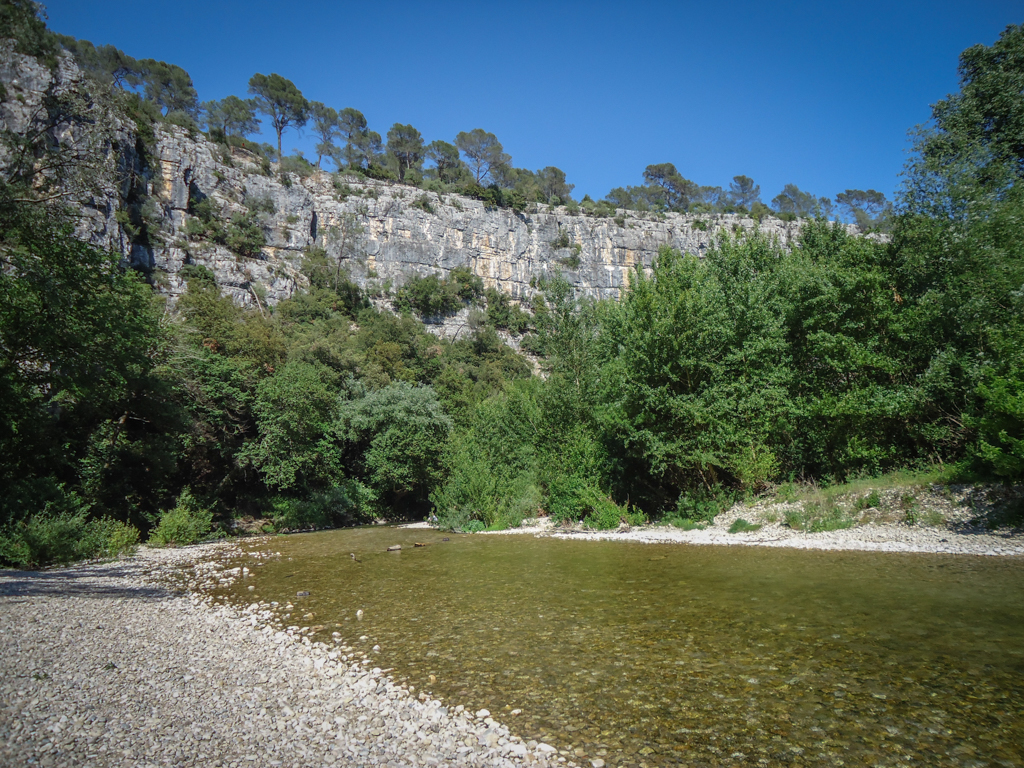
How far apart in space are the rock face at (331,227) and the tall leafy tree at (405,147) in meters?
16.1

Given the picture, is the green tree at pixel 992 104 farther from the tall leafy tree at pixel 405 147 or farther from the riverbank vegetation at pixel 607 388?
the tall leafy tree at pixel 405 147

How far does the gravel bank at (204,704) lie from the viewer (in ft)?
12.3

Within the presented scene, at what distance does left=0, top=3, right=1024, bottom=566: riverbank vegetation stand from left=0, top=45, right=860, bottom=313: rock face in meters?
17.9

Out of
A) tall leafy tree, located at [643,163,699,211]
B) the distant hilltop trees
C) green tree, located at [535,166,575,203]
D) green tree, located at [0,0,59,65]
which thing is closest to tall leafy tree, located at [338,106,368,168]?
the distant hilltop trees

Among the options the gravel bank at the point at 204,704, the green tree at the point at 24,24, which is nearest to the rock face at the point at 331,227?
the green tree at the point at 24,24

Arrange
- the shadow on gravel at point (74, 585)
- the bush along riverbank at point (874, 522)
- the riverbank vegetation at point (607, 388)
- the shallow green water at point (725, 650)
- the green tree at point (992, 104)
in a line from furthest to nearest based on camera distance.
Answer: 1. the green tree at point (992, 104)
2. the riverbank vegetation at point (607, 388)
3. the bush along riverbank at point (874, 522)
4. the shadow on gravel at point (74, 585)
5. the shallow green water at point (725, 650)

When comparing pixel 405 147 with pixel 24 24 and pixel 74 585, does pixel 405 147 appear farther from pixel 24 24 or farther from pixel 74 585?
pixel 74 585

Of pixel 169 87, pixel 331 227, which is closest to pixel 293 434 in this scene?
pixel 331 227

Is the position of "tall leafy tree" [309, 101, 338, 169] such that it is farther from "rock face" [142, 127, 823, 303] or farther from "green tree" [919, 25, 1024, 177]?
"green tree" [919, 25, 1024, 177]

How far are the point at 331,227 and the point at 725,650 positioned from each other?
80.5 metres

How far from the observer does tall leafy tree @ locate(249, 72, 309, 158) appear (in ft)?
262

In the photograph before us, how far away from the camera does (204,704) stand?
463 cm

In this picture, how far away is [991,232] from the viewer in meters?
13.5

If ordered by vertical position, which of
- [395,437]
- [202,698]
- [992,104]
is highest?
[992,104]
